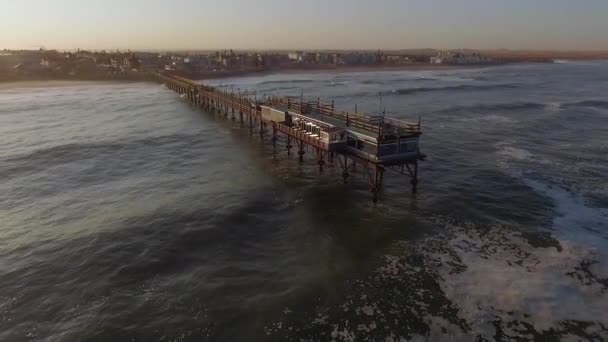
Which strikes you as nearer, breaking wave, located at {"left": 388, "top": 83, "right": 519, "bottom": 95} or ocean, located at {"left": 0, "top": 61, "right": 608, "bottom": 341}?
ocean, located at {"left": 0, "top": 61, "right": 608, "bottom": 341}

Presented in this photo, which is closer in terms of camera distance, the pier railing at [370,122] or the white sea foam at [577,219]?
the white sea foam at [577,219]

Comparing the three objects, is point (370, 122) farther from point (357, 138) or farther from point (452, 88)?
point (452, 88)

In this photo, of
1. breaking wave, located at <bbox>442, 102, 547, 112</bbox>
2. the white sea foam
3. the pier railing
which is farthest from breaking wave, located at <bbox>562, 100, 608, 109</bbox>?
the pier railing

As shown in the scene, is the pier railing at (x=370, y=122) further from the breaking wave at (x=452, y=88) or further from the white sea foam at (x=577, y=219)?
the breaking wave at (x=452, y=88)

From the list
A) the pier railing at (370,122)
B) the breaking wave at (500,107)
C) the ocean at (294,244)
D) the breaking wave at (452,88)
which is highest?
→ the breaking wave at (452,88)

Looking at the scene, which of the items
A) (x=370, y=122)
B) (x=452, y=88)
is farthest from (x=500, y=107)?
(x=370, y=122)

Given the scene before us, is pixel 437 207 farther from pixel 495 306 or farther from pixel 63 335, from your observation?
pixel 63 335

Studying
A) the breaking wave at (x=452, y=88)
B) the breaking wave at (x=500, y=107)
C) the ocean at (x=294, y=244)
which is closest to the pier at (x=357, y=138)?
the ocean at (x=294, y=244)

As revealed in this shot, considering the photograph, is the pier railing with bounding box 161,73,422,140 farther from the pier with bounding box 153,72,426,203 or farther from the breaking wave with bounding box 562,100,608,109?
the breaking wave with bounding box 562,100,608,109

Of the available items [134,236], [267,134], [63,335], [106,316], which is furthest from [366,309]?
[267,134]
